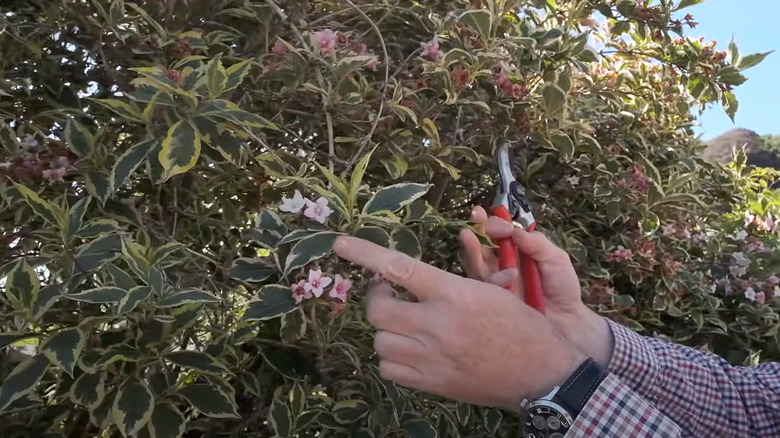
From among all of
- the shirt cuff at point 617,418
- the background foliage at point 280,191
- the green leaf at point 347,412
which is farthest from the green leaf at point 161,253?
the shirt cuff at point 617,418

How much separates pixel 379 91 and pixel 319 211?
19.6 inches

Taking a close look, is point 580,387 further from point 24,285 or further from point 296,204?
point 24,285

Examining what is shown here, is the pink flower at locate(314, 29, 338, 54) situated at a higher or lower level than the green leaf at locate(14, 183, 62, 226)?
higher

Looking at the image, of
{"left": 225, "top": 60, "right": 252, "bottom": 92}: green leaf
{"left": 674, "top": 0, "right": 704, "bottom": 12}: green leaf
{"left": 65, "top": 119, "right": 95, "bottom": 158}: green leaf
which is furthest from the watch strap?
{"left": 674, "top": 0, "right": 704, "bottom": 12}: green leaf

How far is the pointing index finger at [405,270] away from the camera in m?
0.70

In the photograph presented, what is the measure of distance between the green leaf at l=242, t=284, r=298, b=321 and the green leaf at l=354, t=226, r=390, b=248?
111 mm

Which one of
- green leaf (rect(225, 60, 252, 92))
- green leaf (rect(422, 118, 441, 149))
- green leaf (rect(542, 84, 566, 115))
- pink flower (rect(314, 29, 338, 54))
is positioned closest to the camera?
green leaf (rect(225, 60, 252, 92))

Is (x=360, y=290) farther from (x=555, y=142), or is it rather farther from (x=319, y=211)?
(x=555, y=142)

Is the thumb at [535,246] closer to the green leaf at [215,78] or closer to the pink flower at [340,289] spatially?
the pink flower at [340,289]

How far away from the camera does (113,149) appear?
119 cm

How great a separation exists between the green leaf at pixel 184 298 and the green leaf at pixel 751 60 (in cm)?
145

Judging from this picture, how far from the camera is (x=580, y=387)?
0.77 metres

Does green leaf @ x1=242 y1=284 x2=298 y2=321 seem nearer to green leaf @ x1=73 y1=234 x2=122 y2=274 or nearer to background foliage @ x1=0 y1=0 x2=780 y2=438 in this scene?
background foliage @ x1=0 y1=0 x2=780 y2=438

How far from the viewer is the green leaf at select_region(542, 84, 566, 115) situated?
1.36 meters
